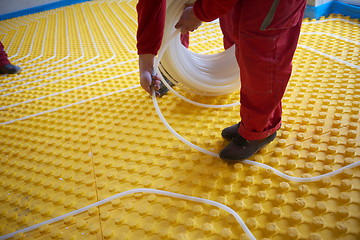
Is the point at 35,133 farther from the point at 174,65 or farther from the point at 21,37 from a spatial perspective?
the point at 21,37

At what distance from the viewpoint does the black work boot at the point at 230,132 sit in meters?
1.16

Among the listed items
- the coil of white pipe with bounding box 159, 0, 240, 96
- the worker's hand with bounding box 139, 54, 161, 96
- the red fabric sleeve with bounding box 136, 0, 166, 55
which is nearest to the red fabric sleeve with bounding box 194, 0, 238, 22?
the red fabric sleeve with bounding box 136, 0, 166, 55

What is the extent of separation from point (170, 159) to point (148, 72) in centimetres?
42

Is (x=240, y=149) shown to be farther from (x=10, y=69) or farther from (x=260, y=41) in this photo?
(x=10, y=69)

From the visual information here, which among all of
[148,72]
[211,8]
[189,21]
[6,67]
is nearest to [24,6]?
[6,67]

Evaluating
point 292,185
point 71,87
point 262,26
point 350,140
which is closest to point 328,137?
point 350,140

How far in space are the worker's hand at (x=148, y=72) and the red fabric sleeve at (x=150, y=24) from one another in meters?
0.03

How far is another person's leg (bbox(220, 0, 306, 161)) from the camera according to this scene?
2.46 ft

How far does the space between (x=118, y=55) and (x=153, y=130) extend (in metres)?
1.16

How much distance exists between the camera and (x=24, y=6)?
449 cm

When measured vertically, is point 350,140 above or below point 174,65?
below

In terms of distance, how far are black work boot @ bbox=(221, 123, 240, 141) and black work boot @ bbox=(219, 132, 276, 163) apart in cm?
9

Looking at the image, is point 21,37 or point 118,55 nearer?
point 118,55

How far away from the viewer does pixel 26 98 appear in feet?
5.91
